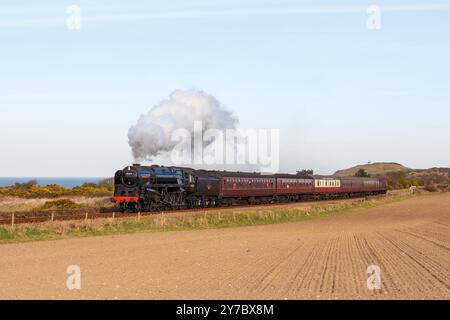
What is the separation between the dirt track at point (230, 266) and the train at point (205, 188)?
10112mm

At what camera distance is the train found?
41.1 metres

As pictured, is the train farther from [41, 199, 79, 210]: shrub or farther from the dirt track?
the dirt track

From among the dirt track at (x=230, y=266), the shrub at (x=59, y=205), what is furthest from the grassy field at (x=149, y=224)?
the shrub at (x=59, y=205)

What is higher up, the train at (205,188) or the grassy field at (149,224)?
the train at (205,188)

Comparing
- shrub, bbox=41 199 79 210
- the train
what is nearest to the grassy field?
the train

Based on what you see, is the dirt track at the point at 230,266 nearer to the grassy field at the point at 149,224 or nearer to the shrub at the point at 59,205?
the grassy field at the point at 149,224

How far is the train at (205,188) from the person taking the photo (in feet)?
135

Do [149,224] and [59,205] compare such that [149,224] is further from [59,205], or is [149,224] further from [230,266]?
[59,205]

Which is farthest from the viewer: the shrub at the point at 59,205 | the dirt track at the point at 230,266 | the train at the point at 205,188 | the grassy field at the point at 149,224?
the shrub at the point at 59,205

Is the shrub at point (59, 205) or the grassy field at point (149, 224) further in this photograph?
the shrub at point (59, 205)

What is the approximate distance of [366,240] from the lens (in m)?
29.3

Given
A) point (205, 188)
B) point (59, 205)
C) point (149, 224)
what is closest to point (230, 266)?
point (149, 224)

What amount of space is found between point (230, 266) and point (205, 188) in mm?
30367
